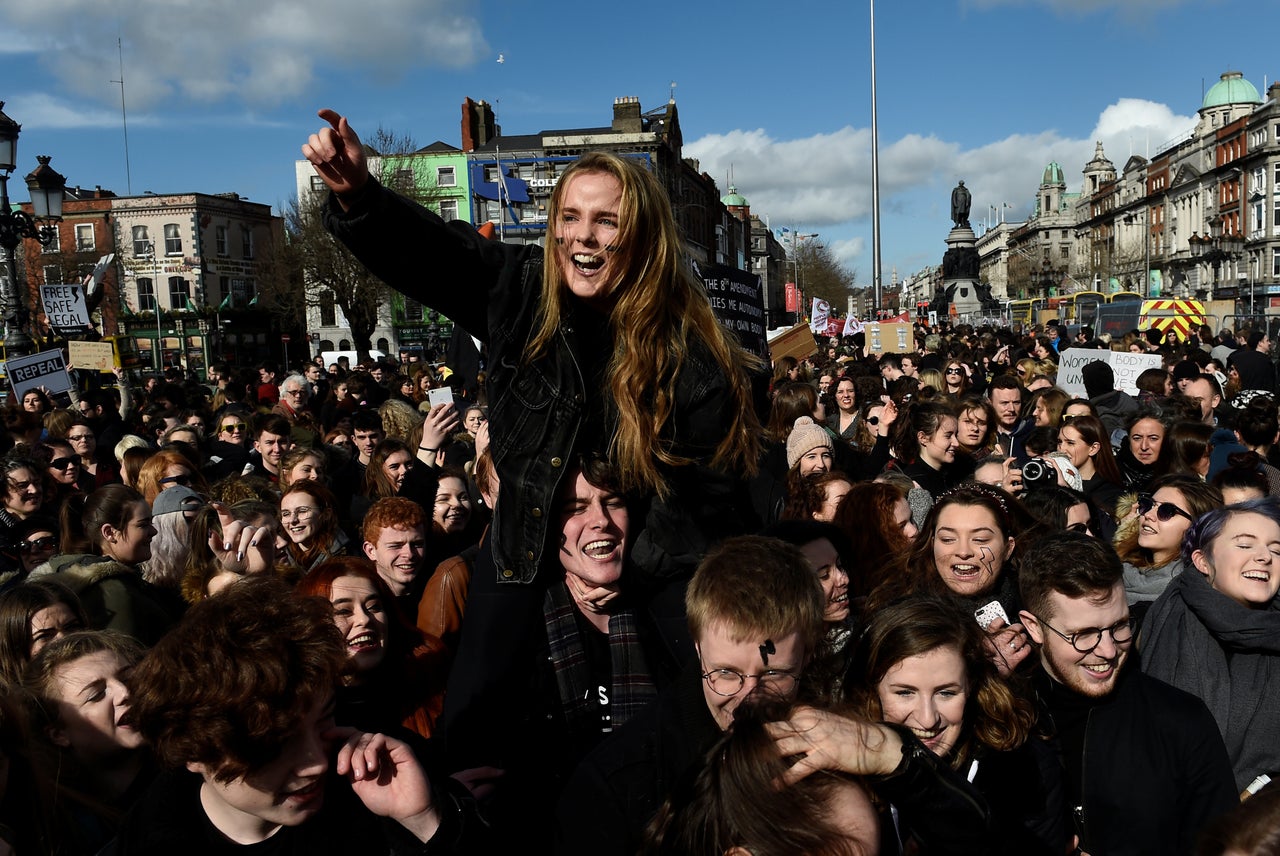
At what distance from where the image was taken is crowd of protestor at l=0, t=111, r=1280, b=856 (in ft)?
6.35

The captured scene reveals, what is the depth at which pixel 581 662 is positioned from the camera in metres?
2.73

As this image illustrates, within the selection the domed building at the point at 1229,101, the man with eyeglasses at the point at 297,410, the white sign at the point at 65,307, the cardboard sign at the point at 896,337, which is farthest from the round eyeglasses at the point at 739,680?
the domed building at the point at 1229,101

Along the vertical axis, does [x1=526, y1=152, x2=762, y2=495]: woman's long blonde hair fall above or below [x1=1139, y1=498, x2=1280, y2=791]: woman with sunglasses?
above

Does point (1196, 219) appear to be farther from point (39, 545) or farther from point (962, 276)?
point (39, 545)

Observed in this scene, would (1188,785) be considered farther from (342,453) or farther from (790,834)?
(342,453)

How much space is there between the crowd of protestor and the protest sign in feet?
13.3

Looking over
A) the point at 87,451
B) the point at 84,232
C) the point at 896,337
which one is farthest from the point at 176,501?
the point at 84,232

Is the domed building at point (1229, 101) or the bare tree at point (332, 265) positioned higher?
the domed building at point (1229, 101)

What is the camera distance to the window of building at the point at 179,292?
190 feet

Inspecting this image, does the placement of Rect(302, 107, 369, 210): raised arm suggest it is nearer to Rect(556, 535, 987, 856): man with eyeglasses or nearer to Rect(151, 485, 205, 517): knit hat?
Rect(556, 535, 987, 856): man with eyeglasses

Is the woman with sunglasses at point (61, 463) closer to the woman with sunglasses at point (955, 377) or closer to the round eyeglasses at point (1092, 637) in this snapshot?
the round eyeglasses at point (1092, 637)

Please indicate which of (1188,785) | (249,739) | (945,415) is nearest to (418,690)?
(249,739)

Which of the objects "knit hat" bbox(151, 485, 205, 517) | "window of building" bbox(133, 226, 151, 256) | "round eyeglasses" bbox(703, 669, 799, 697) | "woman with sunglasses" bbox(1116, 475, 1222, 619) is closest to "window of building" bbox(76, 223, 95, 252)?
"window of building" bbox(133, 226, 151, 256)

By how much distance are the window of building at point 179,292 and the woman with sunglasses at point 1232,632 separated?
200 ft
